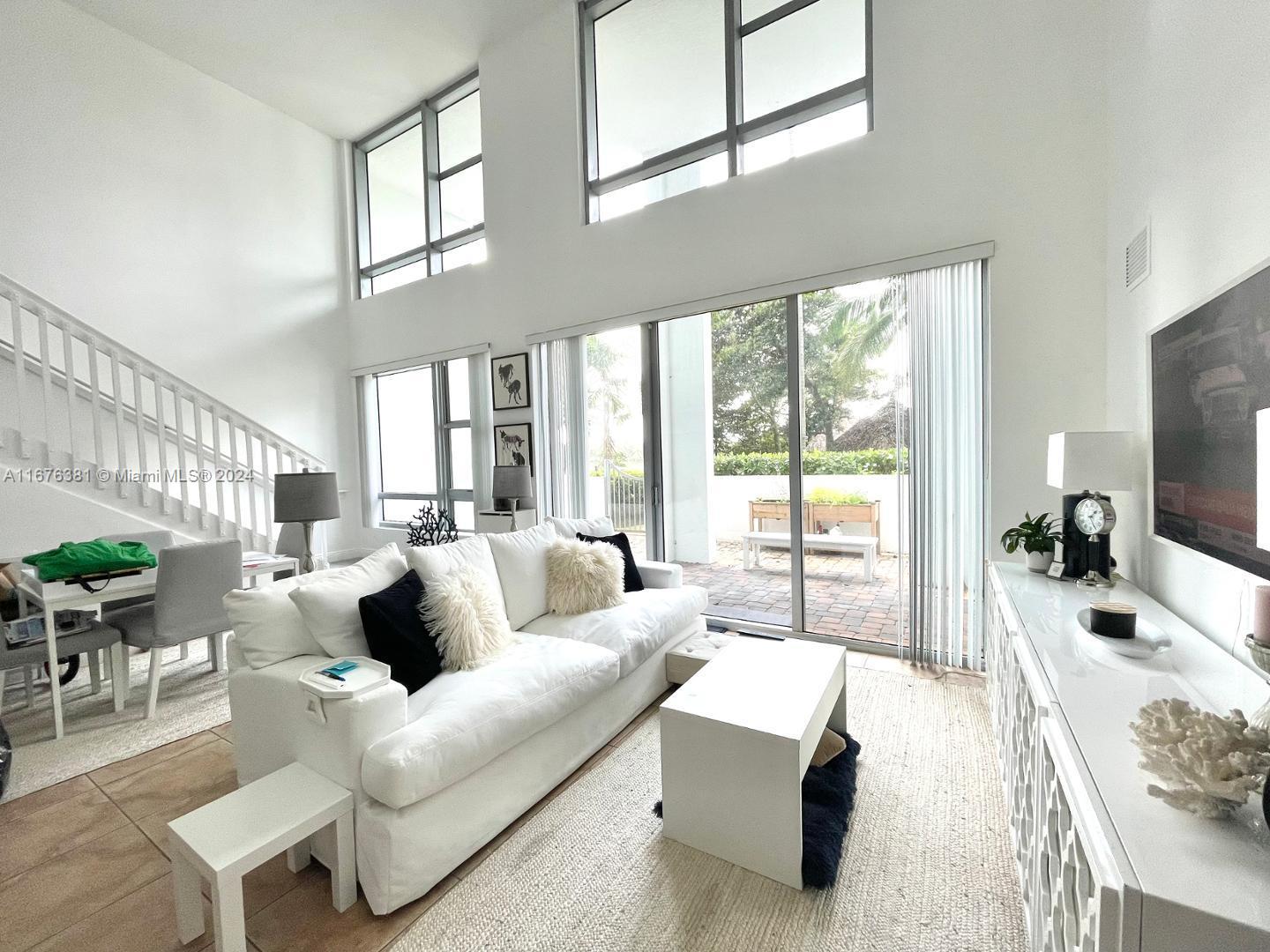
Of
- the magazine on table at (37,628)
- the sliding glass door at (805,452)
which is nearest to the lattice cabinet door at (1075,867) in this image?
the sliding glass door at (805,452)

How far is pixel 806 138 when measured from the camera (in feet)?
11.2

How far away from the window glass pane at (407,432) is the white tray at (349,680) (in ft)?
14.0

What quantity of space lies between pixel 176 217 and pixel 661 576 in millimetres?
5440

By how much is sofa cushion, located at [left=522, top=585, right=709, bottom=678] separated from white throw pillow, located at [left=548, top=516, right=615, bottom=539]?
449 millimetres

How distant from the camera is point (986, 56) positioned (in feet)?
9.21

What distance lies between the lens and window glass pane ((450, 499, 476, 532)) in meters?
5.56

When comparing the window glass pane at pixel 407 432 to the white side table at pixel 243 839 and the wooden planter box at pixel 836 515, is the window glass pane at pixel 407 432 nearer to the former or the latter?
the wooden planter box at pixel 836 515

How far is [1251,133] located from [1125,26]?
4.80 feet

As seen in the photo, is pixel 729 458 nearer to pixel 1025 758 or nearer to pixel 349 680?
pixel 1025 758

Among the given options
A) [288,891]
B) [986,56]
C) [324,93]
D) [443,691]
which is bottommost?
[288,891]

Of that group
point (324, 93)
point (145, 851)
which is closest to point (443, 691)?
point (145, 851)

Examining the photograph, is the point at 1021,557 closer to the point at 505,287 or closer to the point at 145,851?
the point at 145,851

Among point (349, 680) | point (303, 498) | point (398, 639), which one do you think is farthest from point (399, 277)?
point (349, 680)

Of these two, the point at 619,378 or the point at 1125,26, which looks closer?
the point at 1125,26
